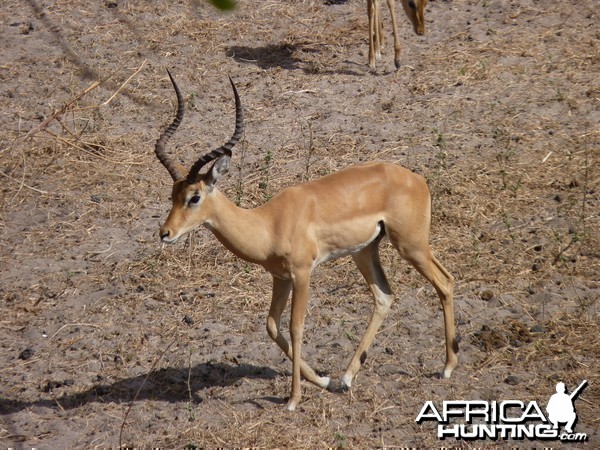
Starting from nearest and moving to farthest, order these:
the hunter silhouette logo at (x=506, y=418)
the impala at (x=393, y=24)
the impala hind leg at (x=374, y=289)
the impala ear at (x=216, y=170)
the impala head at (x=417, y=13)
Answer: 1. the hunter silhouette logo at (x=506, y=418)
2. the impala ear at (x=216, y=170)
3. the impala hind leg at (x=374, y=289)
4. the impala at (x=393, y=24)
5. the impala head at (x=417, y=13)

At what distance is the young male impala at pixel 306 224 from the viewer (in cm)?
539

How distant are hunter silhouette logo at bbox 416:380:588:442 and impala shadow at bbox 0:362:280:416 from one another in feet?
3.75

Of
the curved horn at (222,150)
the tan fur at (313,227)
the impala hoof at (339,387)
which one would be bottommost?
the impala hoof at (339,387)

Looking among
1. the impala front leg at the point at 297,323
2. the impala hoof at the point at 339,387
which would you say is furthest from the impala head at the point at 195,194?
the impala hoof at the point at 339,387

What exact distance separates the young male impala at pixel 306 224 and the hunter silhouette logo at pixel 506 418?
1.34 ft

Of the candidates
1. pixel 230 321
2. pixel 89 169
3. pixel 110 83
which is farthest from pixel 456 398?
pixel 110 83

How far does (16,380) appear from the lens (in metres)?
5.93

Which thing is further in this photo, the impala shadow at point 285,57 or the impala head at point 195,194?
the impala shadow at point 285,57

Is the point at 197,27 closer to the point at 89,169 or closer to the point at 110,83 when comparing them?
the point at 110,83

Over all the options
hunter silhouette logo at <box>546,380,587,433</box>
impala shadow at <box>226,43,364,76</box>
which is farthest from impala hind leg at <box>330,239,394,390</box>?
impala shadow at <box>226,43,364,76</box>

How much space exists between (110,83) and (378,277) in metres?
5.12

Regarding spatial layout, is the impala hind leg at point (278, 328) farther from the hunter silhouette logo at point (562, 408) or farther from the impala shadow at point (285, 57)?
the impala shadow at point (285, 57)

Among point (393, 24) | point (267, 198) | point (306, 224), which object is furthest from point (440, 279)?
point (393, 24)

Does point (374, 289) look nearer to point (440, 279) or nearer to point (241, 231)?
point (440, 279)
